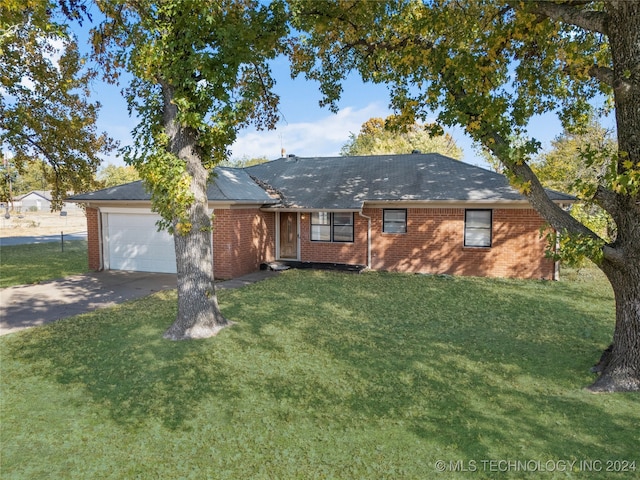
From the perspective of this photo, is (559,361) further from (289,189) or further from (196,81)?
(289,189)

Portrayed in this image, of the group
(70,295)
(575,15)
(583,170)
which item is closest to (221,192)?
(70,295)

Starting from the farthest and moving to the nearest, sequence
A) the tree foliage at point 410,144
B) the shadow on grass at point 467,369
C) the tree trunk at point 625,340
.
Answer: the tree foliage at point 410,144 → the tree trunk at point 625,340 → the shadow on grass at point 467,369

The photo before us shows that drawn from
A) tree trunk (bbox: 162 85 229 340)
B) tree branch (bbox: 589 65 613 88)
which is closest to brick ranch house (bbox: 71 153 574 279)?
tree trunk (bbox: 162 85 229 340)

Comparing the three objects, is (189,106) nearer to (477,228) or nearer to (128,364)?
(128,364)

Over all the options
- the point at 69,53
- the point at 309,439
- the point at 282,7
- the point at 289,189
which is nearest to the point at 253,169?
the point at 289,189

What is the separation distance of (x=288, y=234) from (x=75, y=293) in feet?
24.5

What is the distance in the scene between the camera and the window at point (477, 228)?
45.1 feet

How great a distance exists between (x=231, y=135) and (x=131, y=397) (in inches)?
186

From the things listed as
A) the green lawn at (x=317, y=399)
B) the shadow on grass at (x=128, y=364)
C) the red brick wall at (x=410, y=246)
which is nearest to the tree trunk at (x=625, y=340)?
the green lawn at (x=317, y=399)

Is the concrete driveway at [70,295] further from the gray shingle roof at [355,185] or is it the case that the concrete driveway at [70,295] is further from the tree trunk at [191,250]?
the tree trunk at [191,250]

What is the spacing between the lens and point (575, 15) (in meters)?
5.77

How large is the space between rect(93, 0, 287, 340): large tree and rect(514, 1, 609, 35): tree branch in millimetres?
4625

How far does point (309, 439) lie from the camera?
4215 millimetres

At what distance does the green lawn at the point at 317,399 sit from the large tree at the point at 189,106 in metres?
1.23
